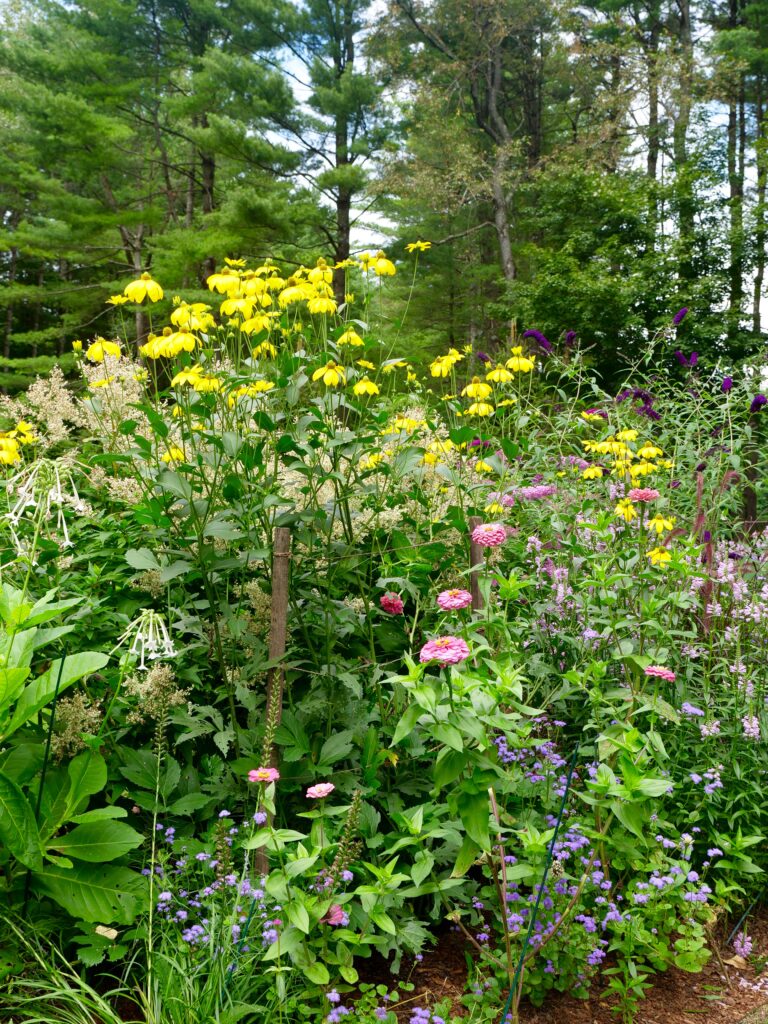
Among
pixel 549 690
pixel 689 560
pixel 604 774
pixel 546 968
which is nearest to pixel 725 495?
pixel 689 560

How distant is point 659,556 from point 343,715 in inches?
40.4

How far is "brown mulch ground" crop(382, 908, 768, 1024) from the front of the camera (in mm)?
1690

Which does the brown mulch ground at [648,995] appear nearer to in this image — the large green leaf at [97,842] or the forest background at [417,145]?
the large green leaf at [97,842]

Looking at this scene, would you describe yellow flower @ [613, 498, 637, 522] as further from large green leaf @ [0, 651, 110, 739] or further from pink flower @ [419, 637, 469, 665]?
large green leaf @ [0, 651, 110, 739]

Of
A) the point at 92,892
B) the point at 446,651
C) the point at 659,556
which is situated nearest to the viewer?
the point at 446,651

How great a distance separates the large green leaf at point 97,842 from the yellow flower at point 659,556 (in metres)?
1.51

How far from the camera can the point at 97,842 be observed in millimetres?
1642

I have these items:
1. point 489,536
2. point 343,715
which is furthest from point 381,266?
point 343,715

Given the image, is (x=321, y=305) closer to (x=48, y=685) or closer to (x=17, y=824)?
(x=48, y=685)

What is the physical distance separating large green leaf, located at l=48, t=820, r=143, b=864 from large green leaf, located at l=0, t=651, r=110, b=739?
27 cm

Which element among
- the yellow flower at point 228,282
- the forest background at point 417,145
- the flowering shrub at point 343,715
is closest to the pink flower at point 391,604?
the flowering shrub at point 343,715

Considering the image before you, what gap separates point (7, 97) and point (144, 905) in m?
16.1

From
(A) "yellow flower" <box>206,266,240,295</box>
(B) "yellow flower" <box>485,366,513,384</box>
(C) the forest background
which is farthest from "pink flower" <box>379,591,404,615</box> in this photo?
(C) the forest background

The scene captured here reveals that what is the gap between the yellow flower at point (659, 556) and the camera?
213 centimetres
